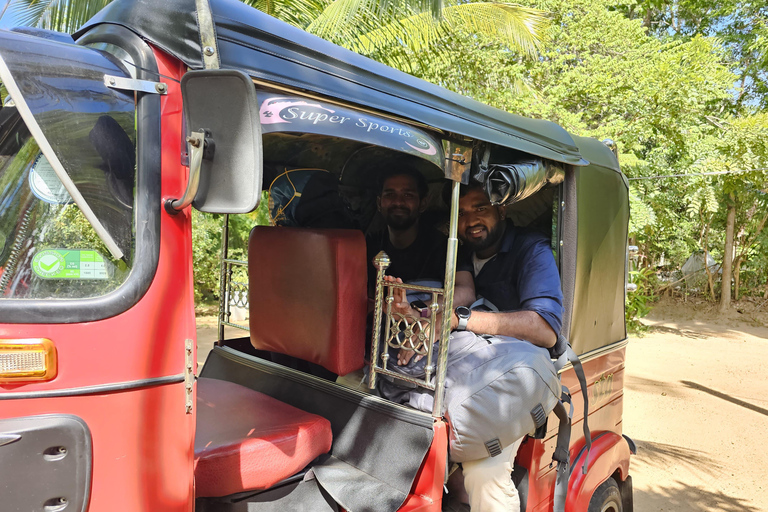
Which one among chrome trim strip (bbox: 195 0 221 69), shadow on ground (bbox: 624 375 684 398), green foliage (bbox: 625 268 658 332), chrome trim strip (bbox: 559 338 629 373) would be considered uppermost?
chrome trim strip (bbox: 195 0 221 69)

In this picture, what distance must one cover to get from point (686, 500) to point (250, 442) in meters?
4.12

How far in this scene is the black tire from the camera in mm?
2857

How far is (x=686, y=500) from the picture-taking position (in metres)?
4.39

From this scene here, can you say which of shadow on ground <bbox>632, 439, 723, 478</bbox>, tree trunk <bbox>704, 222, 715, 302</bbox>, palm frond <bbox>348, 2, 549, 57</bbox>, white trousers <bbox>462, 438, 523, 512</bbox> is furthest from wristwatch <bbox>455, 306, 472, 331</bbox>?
tree trunk <bbox>704, 222, 715, 302</bbox>

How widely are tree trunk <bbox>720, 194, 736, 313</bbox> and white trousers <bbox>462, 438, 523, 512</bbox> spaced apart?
41.3ft

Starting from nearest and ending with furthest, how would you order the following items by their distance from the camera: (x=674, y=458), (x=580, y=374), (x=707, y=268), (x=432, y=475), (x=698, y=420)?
(x=432, y=475) → (x=580, y=374) → (x=674, y=458) → (x=698, y=420) → (x=707, y=268)

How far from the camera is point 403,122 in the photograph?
1859mm

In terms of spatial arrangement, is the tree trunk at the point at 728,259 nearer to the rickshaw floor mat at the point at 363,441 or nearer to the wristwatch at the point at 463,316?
the wristwatch at the point at 463,316

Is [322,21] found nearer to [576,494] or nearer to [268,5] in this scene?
[268,5]

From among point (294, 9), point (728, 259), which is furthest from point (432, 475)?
point (728, 259)

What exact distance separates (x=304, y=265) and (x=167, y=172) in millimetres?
1047

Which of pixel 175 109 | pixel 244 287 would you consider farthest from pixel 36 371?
pixel 244 287

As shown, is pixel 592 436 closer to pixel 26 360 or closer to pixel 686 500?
pixel 686 500

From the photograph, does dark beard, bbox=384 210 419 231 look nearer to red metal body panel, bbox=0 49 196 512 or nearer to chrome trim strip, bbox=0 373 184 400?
red metal body panel, bbox=0 49 196 512
